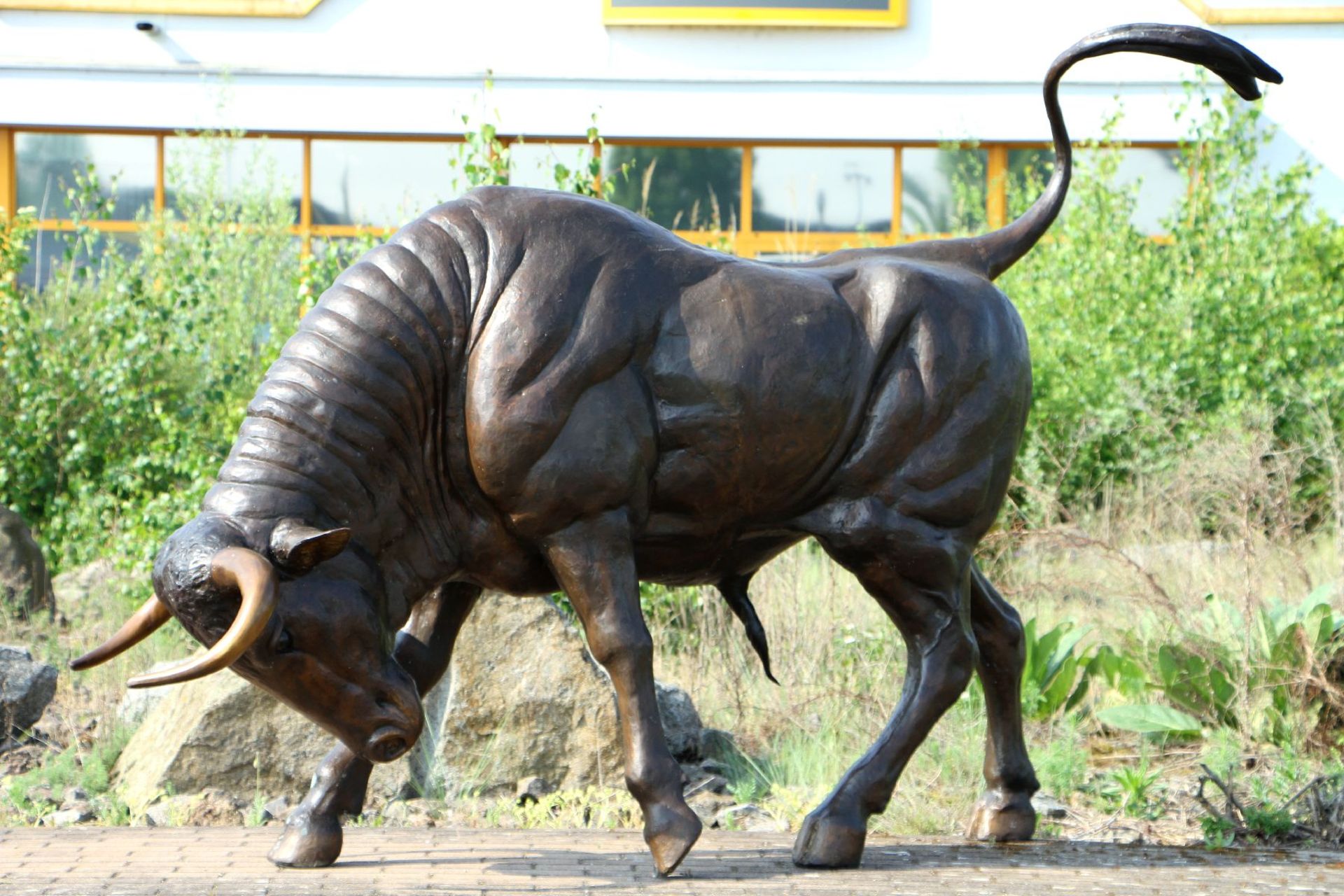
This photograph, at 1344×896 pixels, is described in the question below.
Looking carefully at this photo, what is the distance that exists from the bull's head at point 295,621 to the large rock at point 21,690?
327 centimetres

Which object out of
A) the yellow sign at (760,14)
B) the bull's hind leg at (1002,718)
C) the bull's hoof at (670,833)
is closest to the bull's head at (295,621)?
the bull's hoof at (670,833)

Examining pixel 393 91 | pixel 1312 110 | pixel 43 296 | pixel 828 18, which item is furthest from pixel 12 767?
pixel 1312 110

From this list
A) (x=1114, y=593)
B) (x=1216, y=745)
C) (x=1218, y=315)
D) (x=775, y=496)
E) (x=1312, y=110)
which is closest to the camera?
(x=775, y=496)

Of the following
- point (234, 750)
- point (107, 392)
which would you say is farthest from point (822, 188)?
point (234, 750)

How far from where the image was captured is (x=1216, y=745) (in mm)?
6160

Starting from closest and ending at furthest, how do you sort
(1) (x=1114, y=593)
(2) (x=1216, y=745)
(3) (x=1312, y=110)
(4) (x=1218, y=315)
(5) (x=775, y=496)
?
(5) (x=775, y=496) → (2) (x=1216, y=745) → (1) (x=1114, y=593) → (4) (x=1218, y=315) → (3) (x=1312, y=110)

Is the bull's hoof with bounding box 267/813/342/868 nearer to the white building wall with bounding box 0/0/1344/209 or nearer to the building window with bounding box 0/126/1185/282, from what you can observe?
the building window with bounding box 0/126/1185/282

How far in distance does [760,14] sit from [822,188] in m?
1.83

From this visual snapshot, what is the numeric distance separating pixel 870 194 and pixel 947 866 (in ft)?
39.2

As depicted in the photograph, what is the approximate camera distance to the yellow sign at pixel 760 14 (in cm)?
1538

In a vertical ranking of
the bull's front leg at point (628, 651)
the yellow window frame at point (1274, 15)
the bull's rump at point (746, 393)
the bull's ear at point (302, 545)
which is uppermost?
the yellow window frame at point (1274, 15)

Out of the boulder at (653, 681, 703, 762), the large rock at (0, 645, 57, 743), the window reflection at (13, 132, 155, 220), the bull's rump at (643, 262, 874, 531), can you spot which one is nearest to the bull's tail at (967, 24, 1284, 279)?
the bull's rump at (643, 262, 874, 531)

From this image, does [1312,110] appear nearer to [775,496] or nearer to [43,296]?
[43,296]

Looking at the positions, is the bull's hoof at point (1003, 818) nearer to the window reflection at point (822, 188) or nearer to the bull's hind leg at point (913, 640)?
the bull's hind leg at point (913, 640)
